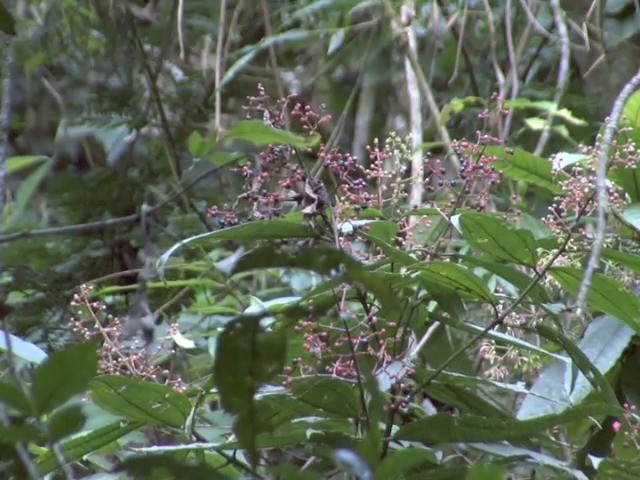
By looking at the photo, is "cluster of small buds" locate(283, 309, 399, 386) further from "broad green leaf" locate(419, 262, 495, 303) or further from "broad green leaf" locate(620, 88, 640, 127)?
"broad green leaf" locate(620, 88, 640, 127)

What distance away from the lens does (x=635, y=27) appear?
156 centimetres

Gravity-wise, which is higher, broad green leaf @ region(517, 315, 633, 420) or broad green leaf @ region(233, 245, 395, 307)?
broad green leaf @ region(233, 245, 395, 307)

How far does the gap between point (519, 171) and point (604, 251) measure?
12.0 inches

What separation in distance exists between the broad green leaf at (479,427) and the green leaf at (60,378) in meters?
0.34

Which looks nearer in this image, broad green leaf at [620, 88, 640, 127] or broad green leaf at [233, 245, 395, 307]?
broad green leaf at [233, 245, 395, 307]

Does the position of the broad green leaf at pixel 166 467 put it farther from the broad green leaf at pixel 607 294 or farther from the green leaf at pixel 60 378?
the broad green leaf at pixel 607 294

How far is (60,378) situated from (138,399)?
357 mm

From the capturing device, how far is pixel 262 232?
0.79m

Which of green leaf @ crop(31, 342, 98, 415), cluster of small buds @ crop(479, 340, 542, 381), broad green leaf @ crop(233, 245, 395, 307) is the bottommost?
cluster of small buds @ crop(479, 340, 542, 381)

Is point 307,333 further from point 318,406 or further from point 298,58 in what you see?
point 298,58

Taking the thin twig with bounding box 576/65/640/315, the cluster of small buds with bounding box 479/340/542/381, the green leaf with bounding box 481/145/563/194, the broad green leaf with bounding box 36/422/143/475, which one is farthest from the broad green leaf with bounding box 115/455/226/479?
the green leaf with bounding box 481/145/563/194

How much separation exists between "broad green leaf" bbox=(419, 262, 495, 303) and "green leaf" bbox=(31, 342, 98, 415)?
404 millimetres

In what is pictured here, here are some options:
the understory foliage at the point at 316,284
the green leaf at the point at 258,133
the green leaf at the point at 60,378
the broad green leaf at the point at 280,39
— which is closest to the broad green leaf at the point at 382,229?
the understory foliage at the point at 316,284

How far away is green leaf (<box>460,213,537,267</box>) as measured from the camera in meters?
0.80
